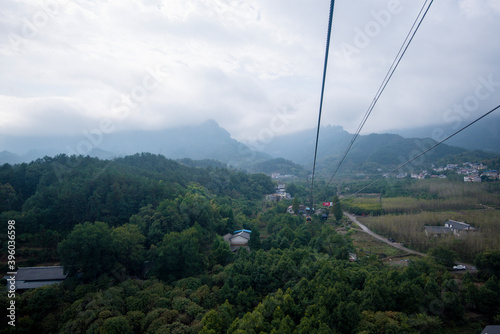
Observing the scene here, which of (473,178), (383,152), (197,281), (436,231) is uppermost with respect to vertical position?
(383,152)

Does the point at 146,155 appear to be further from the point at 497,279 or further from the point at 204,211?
the point at 497,279

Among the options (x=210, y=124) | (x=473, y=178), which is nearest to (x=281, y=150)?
(x=210, y=124)

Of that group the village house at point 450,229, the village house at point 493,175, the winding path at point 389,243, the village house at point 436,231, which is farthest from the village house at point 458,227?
the village house at point 493,175

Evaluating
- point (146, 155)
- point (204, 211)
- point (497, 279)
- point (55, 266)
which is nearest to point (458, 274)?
point (497, 279)

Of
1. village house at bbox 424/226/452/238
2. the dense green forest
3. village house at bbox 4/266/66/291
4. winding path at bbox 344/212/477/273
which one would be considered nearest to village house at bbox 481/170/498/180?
village house at bbox 424/226/452/238

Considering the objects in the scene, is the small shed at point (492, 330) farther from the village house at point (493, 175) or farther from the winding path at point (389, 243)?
the village house at point (493, 175)

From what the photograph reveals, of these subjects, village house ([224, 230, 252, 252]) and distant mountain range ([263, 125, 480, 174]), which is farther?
distant mountain range ([263, 125, 480, 174])

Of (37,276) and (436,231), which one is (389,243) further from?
(37,276)

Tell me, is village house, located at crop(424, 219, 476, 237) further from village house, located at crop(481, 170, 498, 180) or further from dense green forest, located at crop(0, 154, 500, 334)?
village house, located at crop(481, 170, 498, 180)
